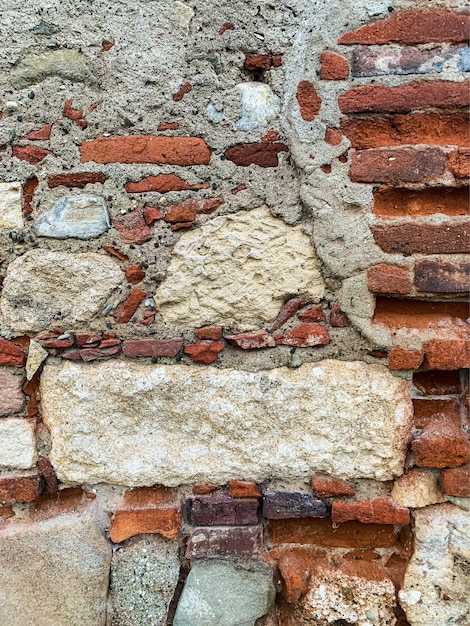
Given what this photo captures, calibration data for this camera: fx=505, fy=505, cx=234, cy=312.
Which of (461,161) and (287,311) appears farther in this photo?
(287,311)

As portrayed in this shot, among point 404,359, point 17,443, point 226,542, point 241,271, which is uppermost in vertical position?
point 241,271

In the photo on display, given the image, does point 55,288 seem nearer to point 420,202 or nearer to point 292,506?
point 292,506

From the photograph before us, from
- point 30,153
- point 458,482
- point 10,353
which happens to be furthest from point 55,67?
point 458,482

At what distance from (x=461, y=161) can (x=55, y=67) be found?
1.00 metres

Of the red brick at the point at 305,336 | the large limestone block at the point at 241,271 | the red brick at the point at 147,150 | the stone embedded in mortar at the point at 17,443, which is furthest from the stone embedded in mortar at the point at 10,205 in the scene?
the red brick at the point at 305,336

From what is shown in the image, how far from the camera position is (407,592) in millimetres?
1218

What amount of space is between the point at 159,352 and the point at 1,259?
46cm

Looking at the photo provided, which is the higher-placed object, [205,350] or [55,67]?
[55,67]

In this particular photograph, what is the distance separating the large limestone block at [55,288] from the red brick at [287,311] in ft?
1.33

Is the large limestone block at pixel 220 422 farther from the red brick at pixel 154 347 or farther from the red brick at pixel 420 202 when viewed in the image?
the red brick at pixel 420 202

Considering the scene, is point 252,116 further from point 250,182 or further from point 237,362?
point 237,362

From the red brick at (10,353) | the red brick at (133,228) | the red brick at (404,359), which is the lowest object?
the red brick at (404,359)

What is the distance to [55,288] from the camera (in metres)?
1.26

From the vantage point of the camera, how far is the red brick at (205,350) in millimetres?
1264
